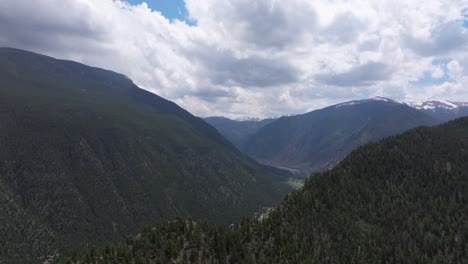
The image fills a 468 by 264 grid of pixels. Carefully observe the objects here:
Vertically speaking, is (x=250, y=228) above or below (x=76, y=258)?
above

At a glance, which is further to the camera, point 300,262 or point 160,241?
point 300,262

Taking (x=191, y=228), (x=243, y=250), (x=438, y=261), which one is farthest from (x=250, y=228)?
(x=438, y=261)

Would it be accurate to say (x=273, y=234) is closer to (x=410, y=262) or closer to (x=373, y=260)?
(x=373, y=260)

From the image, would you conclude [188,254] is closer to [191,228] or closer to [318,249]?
[191,228]

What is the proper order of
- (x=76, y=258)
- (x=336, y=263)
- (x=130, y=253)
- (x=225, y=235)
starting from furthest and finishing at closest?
1. (x=336, y=263)
2. (x=225, y=235)
3. (x=76, y=258)
4. (x=130, y=253)

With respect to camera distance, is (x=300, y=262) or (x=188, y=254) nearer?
(x=188, y=254)

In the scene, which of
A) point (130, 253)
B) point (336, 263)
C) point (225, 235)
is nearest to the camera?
point (130, 253)

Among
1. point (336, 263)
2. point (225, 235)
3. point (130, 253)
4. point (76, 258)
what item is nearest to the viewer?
point (130, 253)

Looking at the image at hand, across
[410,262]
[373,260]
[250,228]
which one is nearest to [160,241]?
[250,228]

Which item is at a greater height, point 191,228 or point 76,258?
point 191,228
